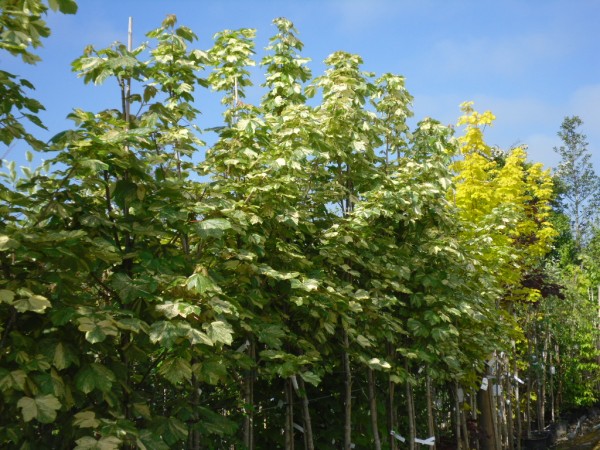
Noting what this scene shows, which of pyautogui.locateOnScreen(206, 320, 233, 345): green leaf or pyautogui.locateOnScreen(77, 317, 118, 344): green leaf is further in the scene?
pyautogui.locateOnScreen(206, 320, 233, 345): green leaf

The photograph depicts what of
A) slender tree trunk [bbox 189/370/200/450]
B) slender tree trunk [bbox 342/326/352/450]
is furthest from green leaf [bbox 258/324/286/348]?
slender tree trunk [bbox 342/326/352/450]

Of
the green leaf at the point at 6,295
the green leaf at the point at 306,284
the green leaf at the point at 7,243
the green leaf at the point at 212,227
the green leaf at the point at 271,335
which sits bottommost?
the green leaf at the point at 271,335

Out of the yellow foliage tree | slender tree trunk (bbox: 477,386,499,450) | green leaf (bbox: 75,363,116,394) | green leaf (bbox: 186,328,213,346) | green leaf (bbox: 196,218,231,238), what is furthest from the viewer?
slender tree trunk (bbox: 477,386,499,450)

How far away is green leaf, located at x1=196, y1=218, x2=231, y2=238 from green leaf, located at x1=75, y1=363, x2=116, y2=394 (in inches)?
31.2

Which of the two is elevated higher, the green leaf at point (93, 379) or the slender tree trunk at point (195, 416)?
the green leaf at point (93, 379)

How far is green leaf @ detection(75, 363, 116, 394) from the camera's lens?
284 cm

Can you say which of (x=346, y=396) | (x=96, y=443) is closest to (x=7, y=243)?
(x=96, y=443)

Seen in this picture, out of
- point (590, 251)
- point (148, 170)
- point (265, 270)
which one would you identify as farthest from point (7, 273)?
point (590, 251)

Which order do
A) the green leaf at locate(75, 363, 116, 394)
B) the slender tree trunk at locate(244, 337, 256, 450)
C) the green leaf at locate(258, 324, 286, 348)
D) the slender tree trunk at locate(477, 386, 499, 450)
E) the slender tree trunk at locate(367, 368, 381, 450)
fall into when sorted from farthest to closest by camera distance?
the slender tree trunk at locate(477, 386, 499, 450)
the slender tree trunk at locate(367, 368, 381, 450)
the slender tree trunk at locate(244, 337, 256, 450)
the green leaf at locate(258, 324, 286, 348)
the green leaf at locate(75, 363, 116, 394)

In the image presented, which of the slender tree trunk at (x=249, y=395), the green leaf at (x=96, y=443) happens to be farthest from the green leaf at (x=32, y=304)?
the slender tree trunk at (x=249, y=395)

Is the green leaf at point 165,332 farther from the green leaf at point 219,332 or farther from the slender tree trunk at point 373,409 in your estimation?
the slender tree trunk at point 373,409

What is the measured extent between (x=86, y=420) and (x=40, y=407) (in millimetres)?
263

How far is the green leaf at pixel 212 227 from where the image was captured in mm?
3236

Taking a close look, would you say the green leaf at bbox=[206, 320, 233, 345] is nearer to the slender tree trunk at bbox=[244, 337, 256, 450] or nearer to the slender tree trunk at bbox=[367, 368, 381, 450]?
the slender tree trunk at bbox=[244, 337, 256, 450]
